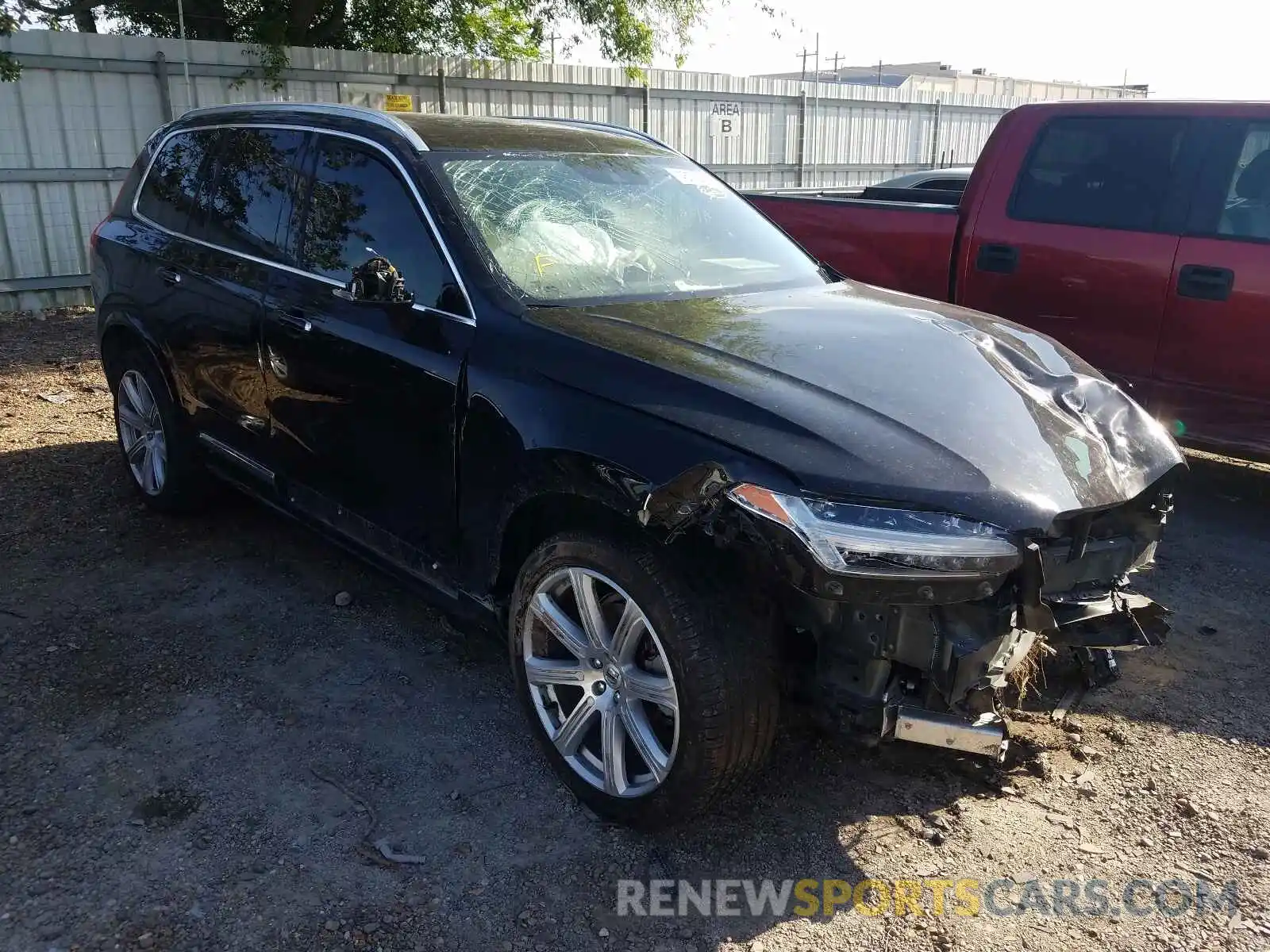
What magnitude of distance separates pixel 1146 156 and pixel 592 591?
13.2 ft

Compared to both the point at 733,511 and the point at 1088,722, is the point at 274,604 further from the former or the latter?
the point at 1088,722

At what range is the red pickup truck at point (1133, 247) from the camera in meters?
4.84

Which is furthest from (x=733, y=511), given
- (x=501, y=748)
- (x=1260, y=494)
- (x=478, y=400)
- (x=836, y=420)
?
(x=1260, y=494)

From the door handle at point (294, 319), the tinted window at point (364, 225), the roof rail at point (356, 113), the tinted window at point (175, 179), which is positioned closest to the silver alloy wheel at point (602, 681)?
the tinted window at point (364, 225)

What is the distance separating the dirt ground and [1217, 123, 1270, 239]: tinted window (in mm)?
1677

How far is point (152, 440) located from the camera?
5.06 m

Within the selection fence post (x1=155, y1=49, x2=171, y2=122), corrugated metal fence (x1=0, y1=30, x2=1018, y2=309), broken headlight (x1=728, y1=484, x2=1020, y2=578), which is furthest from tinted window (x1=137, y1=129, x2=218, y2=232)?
fence post (x1=155, y1=49, x2=171, y2=122)

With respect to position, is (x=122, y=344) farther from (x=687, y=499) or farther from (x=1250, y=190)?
(x=1250, y=190)

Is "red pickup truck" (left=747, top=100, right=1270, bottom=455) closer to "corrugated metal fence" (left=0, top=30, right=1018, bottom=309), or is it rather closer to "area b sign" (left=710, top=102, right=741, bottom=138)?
"corrugated metal fence" (left=0, top=30, right=1018, bottom=309)

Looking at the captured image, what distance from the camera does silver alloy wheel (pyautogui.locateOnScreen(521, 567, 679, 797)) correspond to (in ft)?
9.05

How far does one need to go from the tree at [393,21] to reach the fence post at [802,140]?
285 centimetres

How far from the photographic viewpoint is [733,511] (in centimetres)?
246

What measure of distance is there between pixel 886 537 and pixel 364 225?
2219 mm

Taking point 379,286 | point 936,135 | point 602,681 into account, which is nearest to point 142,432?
point 379,286
